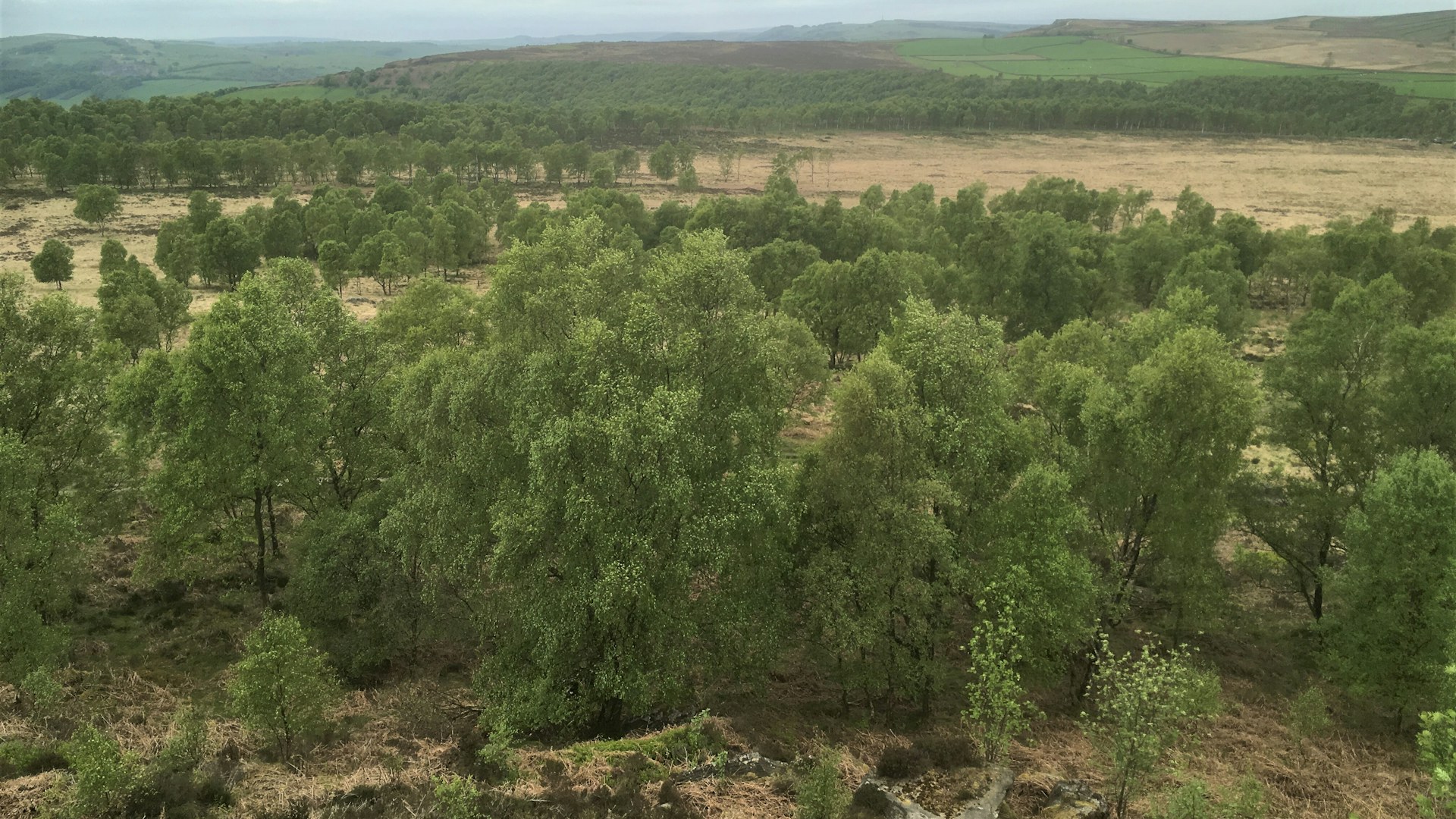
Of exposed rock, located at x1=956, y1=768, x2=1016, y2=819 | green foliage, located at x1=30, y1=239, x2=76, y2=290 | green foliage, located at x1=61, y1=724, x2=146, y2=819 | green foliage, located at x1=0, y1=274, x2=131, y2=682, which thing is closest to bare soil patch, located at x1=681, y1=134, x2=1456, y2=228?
green foliage, located at x1=30, y1=239, x2=76, y2=290

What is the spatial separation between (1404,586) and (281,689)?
29.9m

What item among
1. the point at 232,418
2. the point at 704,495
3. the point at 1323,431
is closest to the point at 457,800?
the point at 704,495

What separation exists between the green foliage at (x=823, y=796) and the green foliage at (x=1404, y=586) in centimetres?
1772

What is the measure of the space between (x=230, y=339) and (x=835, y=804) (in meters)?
22.0

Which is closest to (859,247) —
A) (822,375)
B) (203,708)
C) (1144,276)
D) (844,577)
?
(1144,276)

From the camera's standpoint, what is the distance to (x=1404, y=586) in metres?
23.7

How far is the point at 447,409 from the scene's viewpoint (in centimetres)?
2256

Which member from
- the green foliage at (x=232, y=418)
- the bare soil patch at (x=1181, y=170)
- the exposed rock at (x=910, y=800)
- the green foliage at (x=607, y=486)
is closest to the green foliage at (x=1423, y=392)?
the exposed rock at (x=910, y=800)

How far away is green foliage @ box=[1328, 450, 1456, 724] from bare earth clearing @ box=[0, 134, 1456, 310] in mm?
70426

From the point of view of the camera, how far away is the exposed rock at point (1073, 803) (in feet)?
57.1

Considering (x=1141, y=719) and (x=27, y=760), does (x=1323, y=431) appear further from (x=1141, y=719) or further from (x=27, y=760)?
(x=27, y=760)

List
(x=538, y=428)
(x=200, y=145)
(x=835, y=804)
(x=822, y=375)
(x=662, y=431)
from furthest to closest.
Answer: (x=200, y=145) → (x=822, y=375) → (x=538, y=428) → (x=662, y=431) → (x=835, y=804)

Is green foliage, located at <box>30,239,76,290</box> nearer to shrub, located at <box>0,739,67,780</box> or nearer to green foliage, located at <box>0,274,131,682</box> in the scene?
green foliage, located at <box>0,274,131,682</box>

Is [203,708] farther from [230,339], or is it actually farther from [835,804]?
[835,804]
